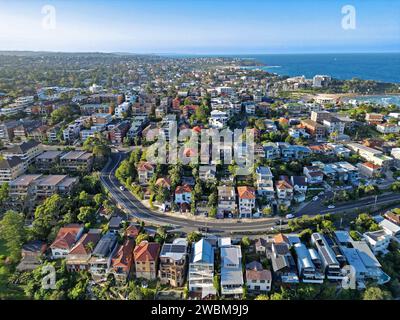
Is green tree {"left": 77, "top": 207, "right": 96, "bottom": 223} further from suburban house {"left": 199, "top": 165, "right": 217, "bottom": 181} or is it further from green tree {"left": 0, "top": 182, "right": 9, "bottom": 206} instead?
suburban house {"left": 199, "top": 165, "right": 217, "bottom": 181}

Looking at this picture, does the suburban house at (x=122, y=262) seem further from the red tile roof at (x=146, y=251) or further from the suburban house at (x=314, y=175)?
the suburban house at (x=314, y=175)

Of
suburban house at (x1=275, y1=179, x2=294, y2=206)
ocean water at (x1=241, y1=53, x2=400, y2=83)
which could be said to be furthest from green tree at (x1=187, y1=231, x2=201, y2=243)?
ocean water at (x1=241, y1=53, x2=400, y2=83)

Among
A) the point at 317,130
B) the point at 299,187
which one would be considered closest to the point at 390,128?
the point at 317,130

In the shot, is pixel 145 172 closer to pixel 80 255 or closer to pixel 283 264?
pixel 80 255

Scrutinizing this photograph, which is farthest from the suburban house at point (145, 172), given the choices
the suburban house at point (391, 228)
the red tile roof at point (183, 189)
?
the suburban house at point (391, 228)

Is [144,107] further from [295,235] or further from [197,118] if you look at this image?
[295,235]

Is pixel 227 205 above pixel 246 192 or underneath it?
underneath

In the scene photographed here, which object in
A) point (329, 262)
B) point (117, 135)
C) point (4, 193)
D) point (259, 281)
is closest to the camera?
point (259, 281)
